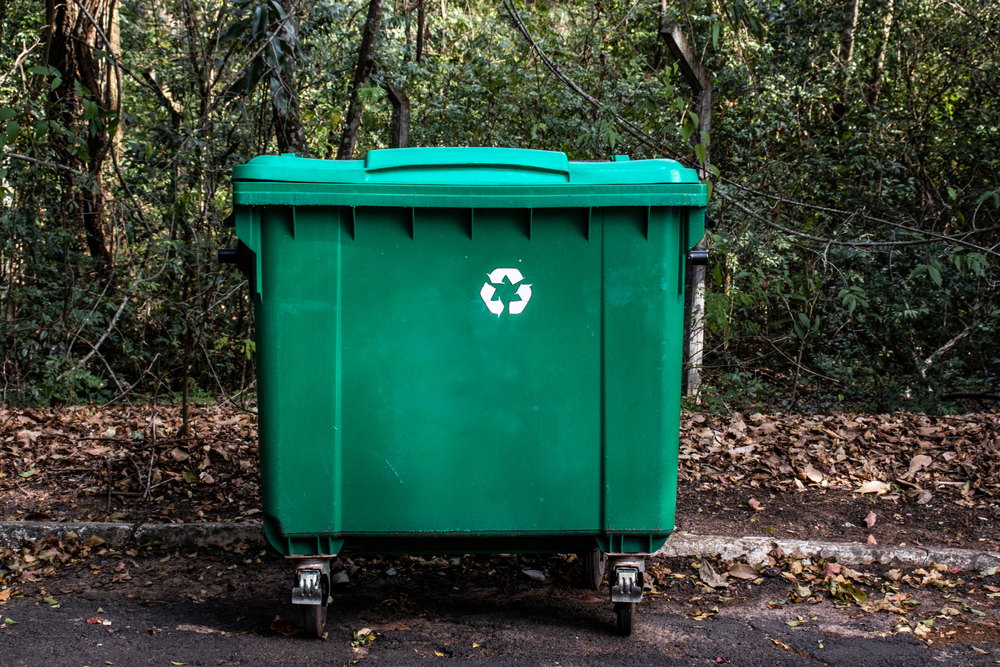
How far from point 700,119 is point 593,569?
4824 mm

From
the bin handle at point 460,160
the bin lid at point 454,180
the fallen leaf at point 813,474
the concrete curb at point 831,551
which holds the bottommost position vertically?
the concrete curb at point 831,551

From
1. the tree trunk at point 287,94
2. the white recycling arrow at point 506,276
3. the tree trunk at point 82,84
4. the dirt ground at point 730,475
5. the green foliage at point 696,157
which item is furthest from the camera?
the tree trunk at point 82,84

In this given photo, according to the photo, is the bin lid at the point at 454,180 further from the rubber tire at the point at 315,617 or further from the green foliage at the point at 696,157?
the green foliage at the point at 696,157

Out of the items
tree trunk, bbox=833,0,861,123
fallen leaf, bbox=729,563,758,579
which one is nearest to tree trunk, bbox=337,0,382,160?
fallen leaf, bbox=729,563,758,579

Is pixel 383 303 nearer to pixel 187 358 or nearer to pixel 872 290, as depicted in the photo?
pixel 187 358

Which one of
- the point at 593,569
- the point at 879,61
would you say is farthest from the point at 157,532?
the point at 879,61

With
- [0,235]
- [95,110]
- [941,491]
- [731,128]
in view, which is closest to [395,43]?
[731,128]

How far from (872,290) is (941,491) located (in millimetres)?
4417

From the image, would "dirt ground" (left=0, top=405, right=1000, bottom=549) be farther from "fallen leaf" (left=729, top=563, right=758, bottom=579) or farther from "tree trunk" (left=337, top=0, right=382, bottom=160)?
"tree trunk" (left=337, top=0, right=382, bottom=160)

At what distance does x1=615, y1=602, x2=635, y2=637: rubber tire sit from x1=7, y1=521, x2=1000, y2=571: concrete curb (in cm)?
89

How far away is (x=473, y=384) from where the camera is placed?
2770mm

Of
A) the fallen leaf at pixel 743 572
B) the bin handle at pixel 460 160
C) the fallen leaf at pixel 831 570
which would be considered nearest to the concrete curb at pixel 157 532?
the bin handle at pixel 460 160

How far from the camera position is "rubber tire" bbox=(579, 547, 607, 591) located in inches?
133

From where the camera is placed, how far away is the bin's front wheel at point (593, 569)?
3.38m
